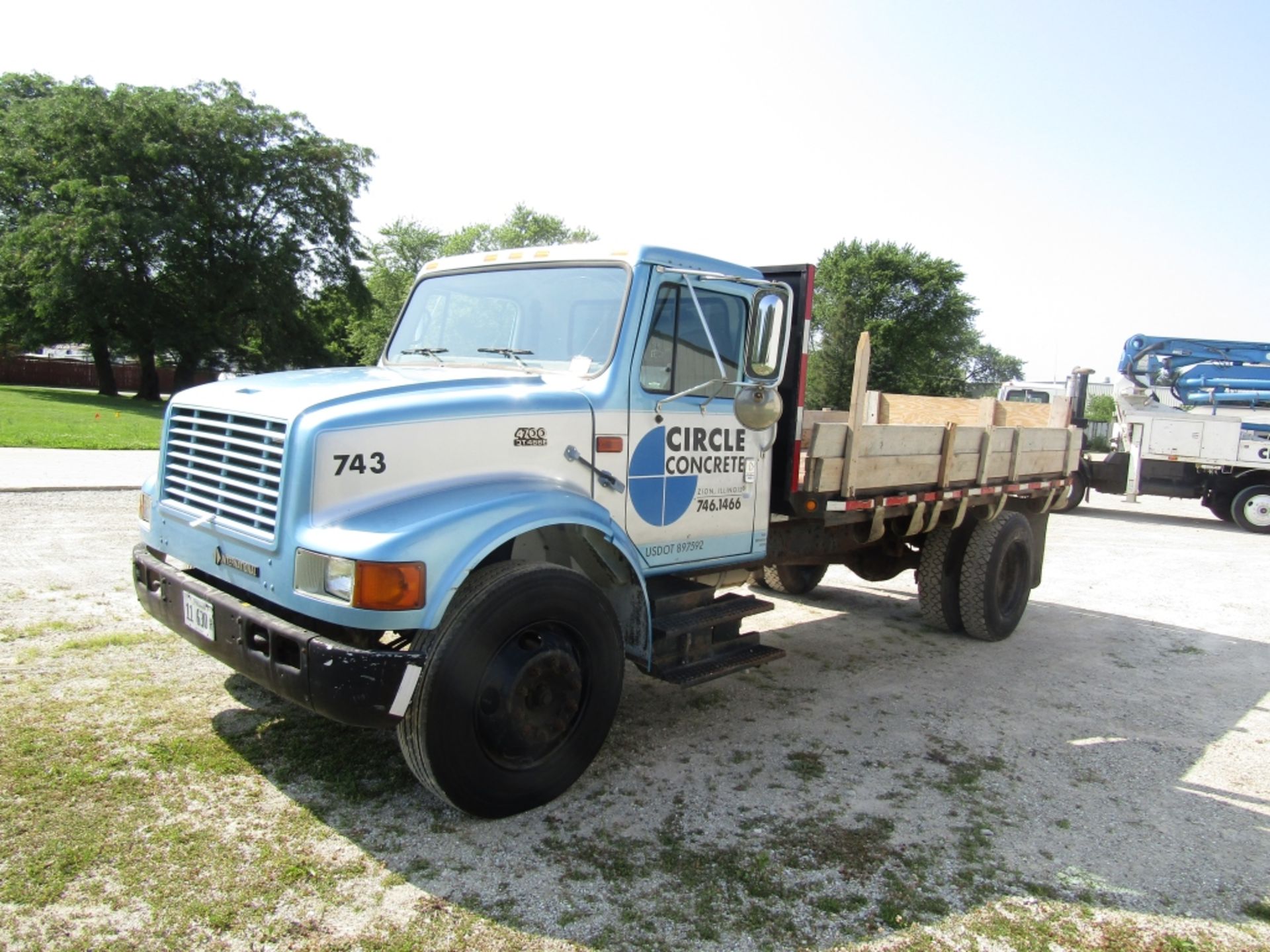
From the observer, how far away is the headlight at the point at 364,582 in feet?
10.1

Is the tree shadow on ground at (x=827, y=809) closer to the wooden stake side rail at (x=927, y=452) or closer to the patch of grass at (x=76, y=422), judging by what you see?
the wooden stake side rail at (x=927, y=452)

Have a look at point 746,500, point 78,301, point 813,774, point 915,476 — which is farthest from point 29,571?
point 78,301

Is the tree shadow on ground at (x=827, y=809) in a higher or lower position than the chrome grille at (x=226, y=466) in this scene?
lower

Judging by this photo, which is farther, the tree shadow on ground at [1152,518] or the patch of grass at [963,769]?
the tree shadow on ground at [1152,518]

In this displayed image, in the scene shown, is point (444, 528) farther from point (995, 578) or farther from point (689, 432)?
point (995, 578)

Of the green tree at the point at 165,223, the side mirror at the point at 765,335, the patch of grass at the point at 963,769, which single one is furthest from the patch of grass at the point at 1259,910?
the green tree at the point at 165,223

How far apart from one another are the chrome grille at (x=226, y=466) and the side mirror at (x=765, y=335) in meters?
2.15

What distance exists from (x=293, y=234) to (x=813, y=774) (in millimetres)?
37357

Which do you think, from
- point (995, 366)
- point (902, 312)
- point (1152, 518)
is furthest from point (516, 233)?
point (995, 366)

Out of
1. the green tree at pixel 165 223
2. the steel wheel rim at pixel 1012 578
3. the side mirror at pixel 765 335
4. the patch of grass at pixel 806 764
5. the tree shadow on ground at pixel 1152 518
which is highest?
the green tree at pixel 165 223

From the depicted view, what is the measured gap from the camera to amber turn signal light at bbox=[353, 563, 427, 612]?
10.1 ft

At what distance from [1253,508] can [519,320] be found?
603 inches

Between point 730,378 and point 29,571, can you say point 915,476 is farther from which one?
point 29,571

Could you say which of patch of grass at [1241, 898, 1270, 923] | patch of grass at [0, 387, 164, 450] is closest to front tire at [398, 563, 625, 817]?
patch of grass at [1241, 898, 1270, 923]
